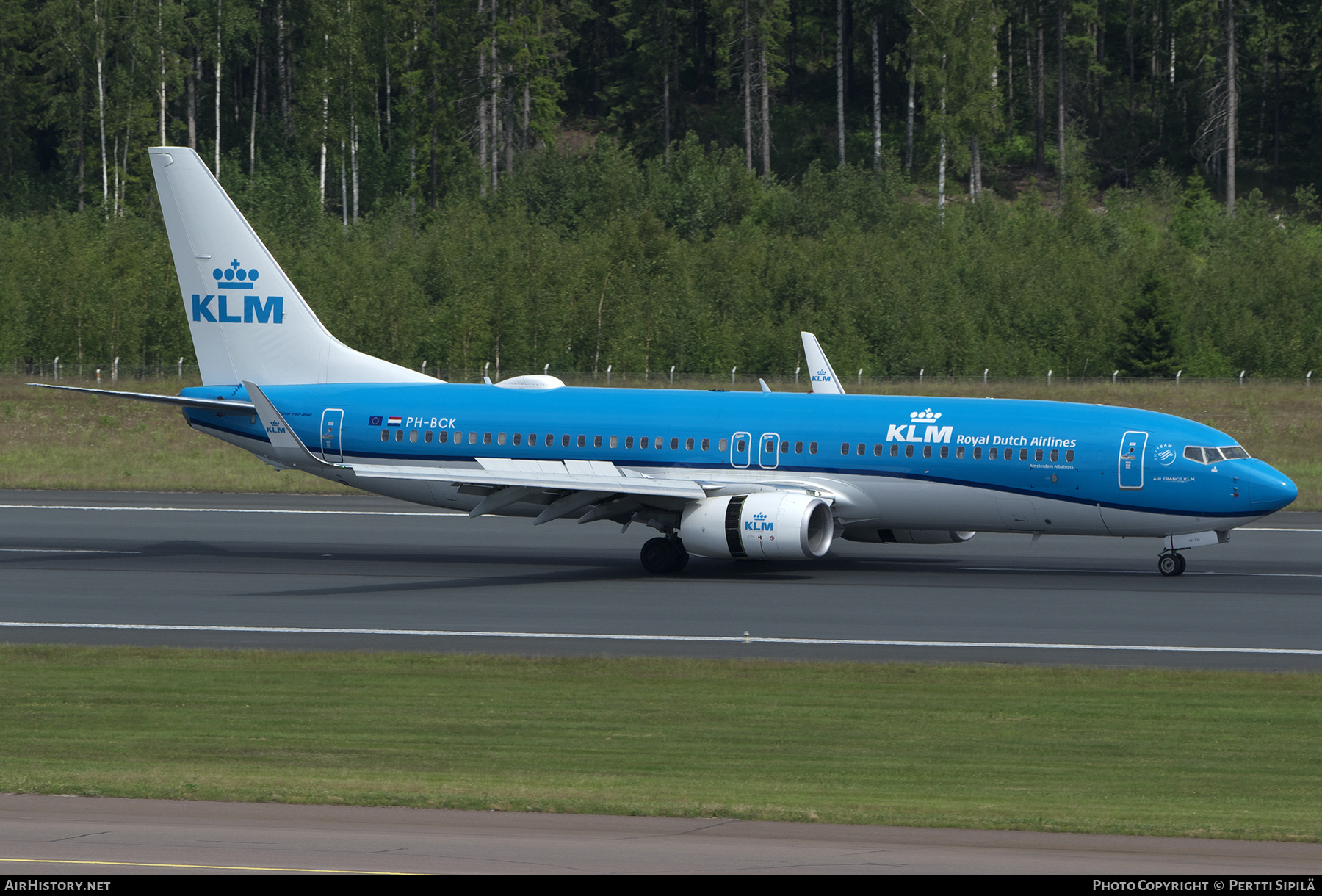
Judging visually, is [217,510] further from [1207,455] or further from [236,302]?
[1207,455]

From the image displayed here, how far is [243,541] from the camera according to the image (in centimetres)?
4019

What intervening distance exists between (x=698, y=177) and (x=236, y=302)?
6379 cm

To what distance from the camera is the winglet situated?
106ft

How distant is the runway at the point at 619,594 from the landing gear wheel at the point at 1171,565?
37 cm

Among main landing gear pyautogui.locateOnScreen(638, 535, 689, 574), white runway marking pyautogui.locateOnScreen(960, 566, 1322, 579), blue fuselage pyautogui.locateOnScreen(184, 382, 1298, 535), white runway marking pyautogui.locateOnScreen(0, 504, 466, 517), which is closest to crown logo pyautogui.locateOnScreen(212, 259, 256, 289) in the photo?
blue fuselage pyautogui.locateOnScreen(184, 382, 1298, 535)

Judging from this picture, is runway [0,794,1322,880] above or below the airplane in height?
below

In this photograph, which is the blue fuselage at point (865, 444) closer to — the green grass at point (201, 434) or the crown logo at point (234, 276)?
the crown logo at point (234, 276)

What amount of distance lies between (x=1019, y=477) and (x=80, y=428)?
47.2 m

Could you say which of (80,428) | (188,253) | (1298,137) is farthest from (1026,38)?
(188,253)

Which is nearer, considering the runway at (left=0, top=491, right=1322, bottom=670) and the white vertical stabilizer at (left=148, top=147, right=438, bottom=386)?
the runway at (left=0, top=491, right=1322, bottom=670)

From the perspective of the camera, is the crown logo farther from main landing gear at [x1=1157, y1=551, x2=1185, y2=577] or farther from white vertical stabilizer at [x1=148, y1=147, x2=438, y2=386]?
main landing gear at [x1=1157, y1=551, x2=1185, y2=577]

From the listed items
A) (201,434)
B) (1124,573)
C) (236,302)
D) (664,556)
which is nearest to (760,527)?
(664,556)

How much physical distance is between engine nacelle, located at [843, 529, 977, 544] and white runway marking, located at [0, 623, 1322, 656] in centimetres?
954

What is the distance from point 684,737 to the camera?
1942cm
